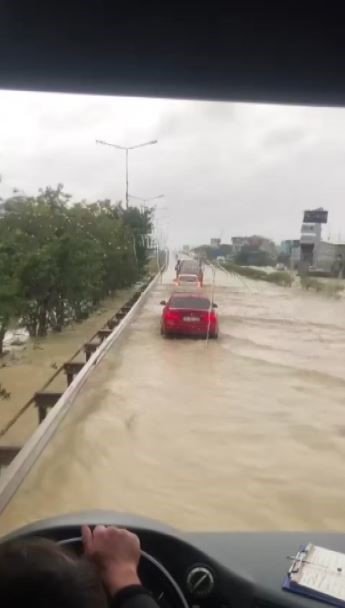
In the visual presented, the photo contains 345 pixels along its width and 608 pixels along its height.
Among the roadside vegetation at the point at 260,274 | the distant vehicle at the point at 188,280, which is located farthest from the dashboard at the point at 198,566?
the distant vehicle at the point at 188,280

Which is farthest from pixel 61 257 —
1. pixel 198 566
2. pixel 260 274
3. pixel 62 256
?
pixel 198 566

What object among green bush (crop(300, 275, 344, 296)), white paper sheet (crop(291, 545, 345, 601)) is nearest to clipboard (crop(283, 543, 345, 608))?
white paper sheet (crop(291, 545, 345, 601))

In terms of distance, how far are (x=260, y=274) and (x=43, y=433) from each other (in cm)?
123

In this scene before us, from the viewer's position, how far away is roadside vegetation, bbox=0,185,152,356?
394cm

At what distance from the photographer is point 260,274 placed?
2.92 m

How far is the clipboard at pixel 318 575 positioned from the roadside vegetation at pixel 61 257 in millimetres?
2057

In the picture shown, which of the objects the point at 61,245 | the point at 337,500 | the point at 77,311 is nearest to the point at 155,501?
the point at 337,500

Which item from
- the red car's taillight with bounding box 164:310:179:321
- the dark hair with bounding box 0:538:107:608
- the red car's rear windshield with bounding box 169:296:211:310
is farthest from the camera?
the red car's taillight with bounding box 164:310:179:321

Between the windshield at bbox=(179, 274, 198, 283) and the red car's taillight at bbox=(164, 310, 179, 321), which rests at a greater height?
the windshield at bbox=(179, 274, 198, 283)

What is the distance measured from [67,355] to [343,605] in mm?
4217

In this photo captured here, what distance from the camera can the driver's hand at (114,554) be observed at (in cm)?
85

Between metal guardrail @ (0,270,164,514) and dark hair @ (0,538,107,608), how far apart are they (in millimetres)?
993

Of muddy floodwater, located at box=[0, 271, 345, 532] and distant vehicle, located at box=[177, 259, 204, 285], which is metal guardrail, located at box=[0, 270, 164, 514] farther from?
distant vehicle, located at box=[177, 259, 204, 285]

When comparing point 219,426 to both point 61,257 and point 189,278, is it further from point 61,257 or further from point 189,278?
point 61,257
